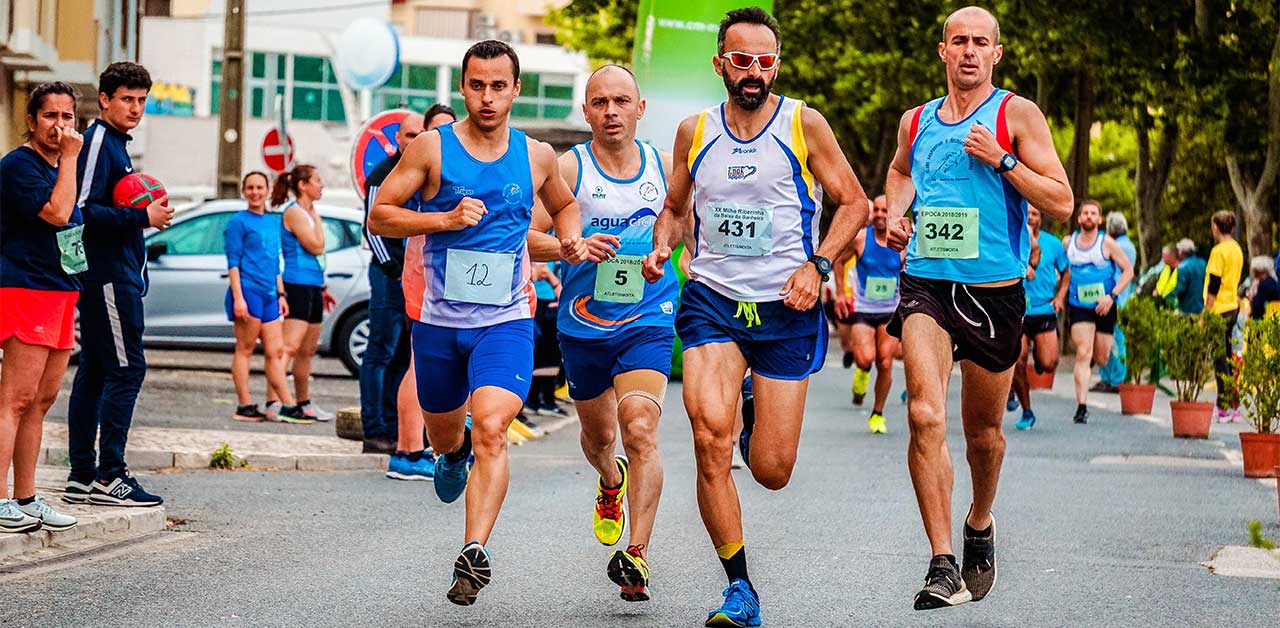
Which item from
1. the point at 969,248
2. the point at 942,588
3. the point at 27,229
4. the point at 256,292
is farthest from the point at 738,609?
the point at 256,292

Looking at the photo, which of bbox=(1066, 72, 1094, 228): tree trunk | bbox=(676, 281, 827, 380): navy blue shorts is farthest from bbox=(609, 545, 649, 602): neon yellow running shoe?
bbox=(1066, 72, 1094, 228): tree trunk

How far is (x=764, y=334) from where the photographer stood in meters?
7.40

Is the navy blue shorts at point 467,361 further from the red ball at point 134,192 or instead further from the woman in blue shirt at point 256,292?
the woman in blue shirt at point 256,292

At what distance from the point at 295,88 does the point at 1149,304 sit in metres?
→ 55.9

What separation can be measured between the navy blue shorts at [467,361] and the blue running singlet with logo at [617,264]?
2.02ft

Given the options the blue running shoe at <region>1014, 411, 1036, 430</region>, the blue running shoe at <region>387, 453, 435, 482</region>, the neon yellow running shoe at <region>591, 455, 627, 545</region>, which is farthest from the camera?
the blue running shoe at <region>1014, 411, 1036, 430</region>

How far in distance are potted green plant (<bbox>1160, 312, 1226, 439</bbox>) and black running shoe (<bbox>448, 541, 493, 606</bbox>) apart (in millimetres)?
10701

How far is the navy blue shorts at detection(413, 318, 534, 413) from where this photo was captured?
746 centimetres

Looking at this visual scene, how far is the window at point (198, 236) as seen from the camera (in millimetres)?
20016

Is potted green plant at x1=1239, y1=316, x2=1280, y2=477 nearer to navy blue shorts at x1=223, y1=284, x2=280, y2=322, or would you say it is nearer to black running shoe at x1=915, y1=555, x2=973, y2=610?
black running shoe at x1=915, y1=555, x2=973, y2=610

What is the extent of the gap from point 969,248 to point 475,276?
1.82 m

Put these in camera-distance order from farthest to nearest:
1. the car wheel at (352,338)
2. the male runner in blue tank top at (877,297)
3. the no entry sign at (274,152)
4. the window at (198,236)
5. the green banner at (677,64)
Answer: the no entry sign at (274,152) → the green banner at (677,64) → the car wheel at (352,338) → the window at (198,236) → the male runner in blue tank top at (877,297)

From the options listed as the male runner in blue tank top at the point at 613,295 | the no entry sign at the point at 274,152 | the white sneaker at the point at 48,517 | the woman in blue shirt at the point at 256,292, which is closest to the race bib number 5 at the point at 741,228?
the male runner in blue tank top at the point at 613,295

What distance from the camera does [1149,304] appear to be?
1823cm
